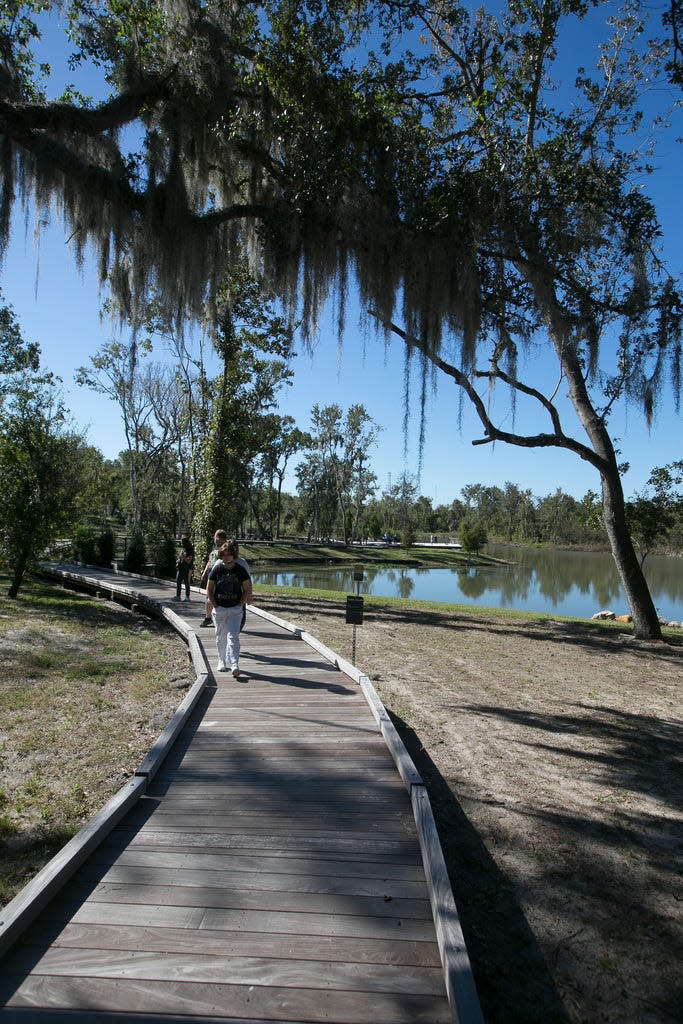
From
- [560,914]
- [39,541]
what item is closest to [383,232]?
[560,914]

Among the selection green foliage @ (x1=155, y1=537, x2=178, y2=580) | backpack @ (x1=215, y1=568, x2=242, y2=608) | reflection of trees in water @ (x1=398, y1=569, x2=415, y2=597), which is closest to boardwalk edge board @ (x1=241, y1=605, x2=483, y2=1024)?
backpack @ (x1=215, y1=568, x2=242, y2=608)

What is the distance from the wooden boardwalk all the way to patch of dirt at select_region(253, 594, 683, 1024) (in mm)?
510

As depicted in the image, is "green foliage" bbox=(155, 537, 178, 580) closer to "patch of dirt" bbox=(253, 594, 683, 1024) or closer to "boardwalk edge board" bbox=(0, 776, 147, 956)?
"patch of dirt" bbox=(253, 594, 683, 1024)

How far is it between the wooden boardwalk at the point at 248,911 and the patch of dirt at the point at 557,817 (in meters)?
0.51

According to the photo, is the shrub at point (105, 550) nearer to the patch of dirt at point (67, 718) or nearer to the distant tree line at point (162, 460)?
the distant tree line at point (162, 460)

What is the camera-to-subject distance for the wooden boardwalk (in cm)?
196

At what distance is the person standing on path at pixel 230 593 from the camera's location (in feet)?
20.3

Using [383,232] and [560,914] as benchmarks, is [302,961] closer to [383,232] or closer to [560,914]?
[560,914]

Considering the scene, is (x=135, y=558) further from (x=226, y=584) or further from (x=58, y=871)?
(x=58, y=871)

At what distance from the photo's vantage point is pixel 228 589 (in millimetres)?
6195

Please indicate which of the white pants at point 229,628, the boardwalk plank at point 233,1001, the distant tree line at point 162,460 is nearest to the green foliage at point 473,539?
the distant tree line at point 162,460

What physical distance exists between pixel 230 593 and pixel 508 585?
90.3 ft

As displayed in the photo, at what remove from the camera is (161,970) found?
6.85ft

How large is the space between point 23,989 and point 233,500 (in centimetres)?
1502
